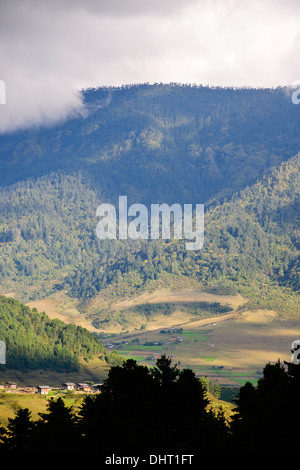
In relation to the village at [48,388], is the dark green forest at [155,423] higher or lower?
higher

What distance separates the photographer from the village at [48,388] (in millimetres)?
175375

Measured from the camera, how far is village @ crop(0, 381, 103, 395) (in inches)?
6905

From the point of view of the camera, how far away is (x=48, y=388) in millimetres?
178750

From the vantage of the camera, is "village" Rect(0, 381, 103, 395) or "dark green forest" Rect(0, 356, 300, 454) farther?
"village" Rect(0, 381, 103, 395)

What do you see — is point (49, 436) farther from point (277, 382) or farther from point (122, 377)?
point (277, 382)

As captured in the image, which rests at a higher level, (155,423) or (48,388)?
(155,423)

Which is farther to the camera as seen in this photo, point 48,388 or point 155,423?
point 48,388

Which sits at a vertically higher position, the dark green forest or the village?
the dark green forest

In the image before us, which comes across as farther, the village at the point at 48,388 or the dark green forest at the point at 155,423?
the village at the point at 48,388

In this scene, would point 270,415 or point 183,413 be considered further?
point 183,413

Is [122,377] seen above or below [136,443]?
above

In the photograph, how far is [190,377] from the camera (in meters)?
79.4

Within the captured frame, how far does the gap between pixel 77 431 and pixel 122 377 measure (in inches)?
368
